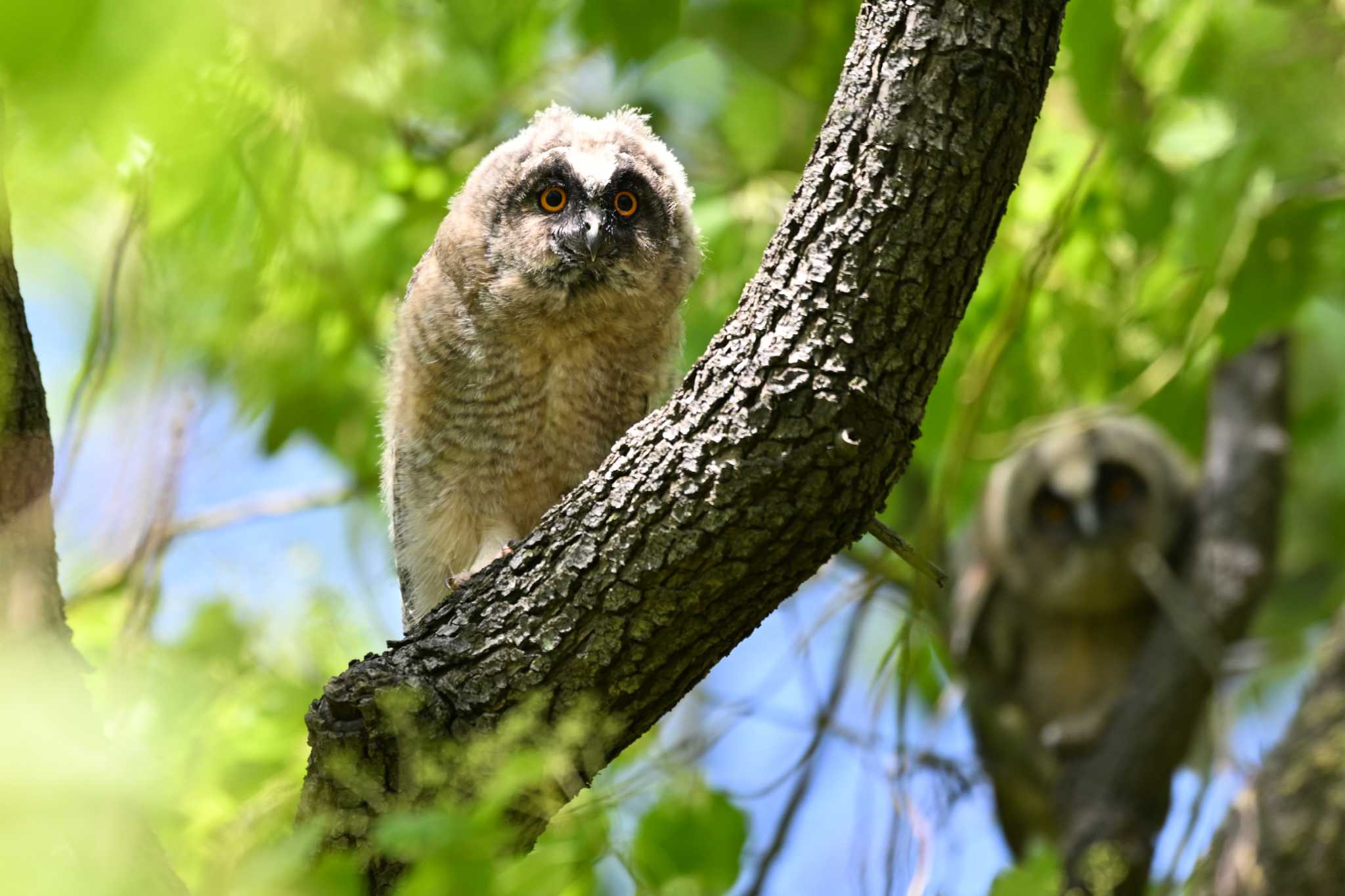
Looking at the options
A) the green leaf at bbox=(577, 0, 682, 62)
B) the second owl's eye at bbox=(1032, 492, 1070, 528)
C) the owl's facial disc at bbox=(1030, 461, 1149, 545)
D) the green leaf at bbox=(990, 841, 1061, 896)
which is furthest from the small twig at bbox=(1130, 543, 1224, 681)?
the green leaf at bbox=(577, 0, 682, 62)

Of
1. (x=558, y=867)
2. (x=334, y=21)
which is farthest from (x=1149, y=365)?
(x=558, y=867)

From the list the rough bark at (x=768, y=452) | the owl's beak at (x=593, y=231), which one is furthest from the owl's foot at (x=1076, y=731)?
the rough bark at (x=768, y=452)

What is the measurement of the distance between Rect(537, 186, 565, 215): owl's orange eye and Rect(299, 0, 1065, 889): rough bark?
1555 millimetres

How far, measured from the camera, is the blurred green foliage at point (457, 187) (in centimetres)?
157

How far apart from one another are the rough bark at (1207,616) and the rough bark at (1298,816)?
2.00 meters

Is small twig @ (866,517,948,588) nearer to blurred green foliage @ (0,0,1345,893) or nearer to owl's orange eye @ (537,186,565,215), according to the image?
blurred green foliage @ (0,0,1345,893)

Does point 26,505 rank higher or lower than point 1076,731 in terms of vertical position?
lower

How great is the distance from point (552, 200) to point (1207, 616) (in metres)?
4.31

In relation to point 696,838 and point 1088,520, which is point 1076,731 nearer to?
point 1088,520

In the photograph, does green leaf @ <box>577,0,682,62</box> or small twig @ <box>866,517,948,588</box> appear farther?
green leaf @ <box>577,0,682,62</box>

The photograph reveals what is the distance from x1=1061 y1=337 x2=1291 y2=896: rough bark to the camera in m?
Answer: 6.49

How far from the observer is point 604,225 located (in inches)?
153

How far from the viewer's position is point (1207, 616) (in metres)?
6.66

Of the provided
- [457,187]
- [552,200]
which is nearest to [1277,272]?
[552,200]
